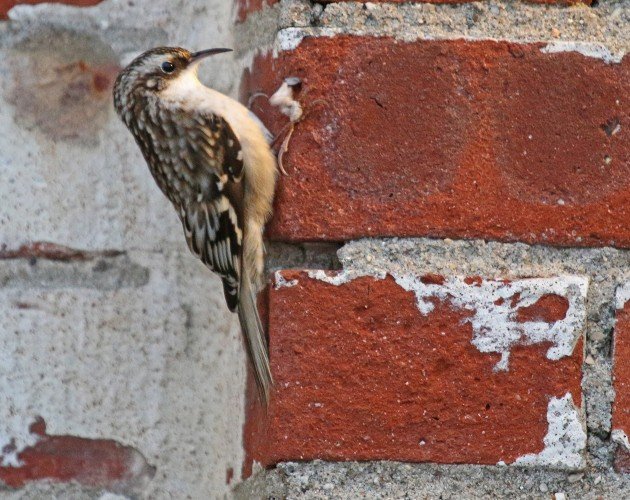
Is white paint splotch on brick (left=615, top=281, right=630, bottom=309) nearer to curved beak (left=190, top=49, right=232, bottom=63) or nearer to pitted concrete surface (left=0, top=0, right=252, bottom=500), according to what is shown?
pitted concrete surface (left=0, top=0, right=252, bottom=500)

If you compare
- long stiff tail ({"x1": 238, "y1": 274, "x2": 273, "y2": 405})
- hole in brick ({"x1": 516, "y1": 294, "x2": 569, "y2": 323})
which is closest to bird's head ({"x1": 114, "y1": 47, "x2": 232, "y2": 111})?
long stiff tail ({"x1": 238, "y1": 274, "x2": 273, "y2": 405})

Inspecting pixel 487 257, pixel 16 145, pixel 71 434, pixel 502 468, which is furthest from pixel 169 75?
pixel 502 468

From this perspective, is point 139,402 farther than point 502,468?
Yes

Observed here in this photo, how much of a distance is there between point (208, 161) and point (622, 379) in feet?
2.47

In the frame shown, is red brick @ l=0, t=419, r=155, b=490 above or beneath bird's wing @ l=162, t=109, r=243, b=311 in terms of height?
beneath

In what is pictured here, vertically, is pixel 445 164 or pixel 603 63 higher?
pixel 603 63

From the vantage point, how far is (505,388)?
3.35ft

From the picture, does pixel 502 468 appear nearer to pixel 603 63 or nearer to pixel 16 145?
pixel 603 63

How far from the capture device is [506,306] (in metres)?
1.02

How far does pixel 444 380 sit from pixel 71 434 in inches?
22.2

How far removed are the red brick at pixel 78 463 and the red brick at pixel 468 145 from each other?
47cm

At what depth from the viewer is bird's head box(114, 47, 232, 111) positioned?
142 centimetres

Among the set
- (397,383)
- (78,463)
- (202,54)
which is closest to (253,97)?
(202,54)

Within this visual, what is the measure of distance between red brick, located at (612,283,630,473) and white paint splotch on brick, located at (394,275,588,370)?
3 cm
